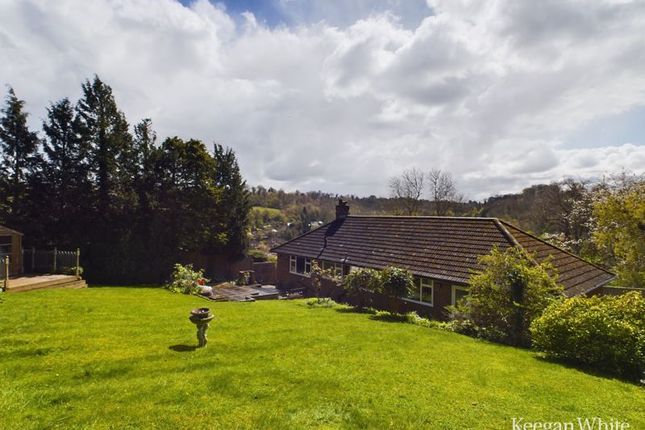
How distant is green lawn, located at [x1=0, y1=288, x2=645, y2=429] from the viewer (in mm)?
5652

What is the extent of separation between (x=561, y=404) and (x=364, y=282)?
36.2 ft

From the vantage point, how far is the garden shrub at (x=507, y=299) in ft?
42.1

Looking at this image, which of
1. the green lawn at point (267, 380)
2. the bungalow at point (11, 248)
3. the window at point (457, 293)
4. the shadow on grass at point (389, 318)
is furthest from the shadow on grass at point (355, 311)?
the bungalow at point (11, 248)

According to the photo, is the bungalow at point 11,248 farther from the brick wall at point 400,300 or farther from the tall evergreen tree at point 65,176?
the brick wall at point 400,300

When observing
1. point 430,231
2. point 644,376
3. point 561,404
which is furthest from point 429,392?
point 430,231

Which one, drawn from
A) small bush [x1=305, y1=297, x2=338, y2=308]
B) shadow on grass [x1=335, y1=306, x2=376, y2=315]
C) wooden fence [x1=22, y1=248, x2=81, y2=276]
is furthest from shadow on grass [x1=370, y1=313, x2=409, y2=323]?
wooden fence [x1=22, y1=248, x2=81, y2=276]

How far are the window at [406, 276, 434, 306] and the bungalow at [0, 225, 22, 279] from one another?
23.3 metres

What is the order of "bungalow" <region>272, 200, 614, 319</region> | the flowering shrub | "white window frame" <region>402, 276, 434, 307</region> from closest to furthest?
"bungalow" <region>272, 200, 614, 319</region> < "white window frame" <region>402, 276, 434, 307</region> < the flowering shrub

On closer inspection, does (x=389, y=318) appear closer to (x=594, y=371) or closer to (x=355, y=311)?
(x=355, y=311)

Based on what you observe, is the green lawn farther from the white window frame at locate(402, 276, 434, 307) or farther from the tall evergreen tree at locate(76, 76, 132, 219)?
the tall evergreen tree at locate(76, 76, 132, 219)

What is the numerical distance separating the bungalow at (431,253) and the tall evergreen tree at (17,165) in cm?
2048

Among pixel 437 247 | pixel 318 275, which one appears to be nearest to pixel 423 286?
pixel 437 247

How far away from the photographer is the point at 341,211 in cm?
3419

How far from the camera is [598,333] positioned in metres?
9.56
